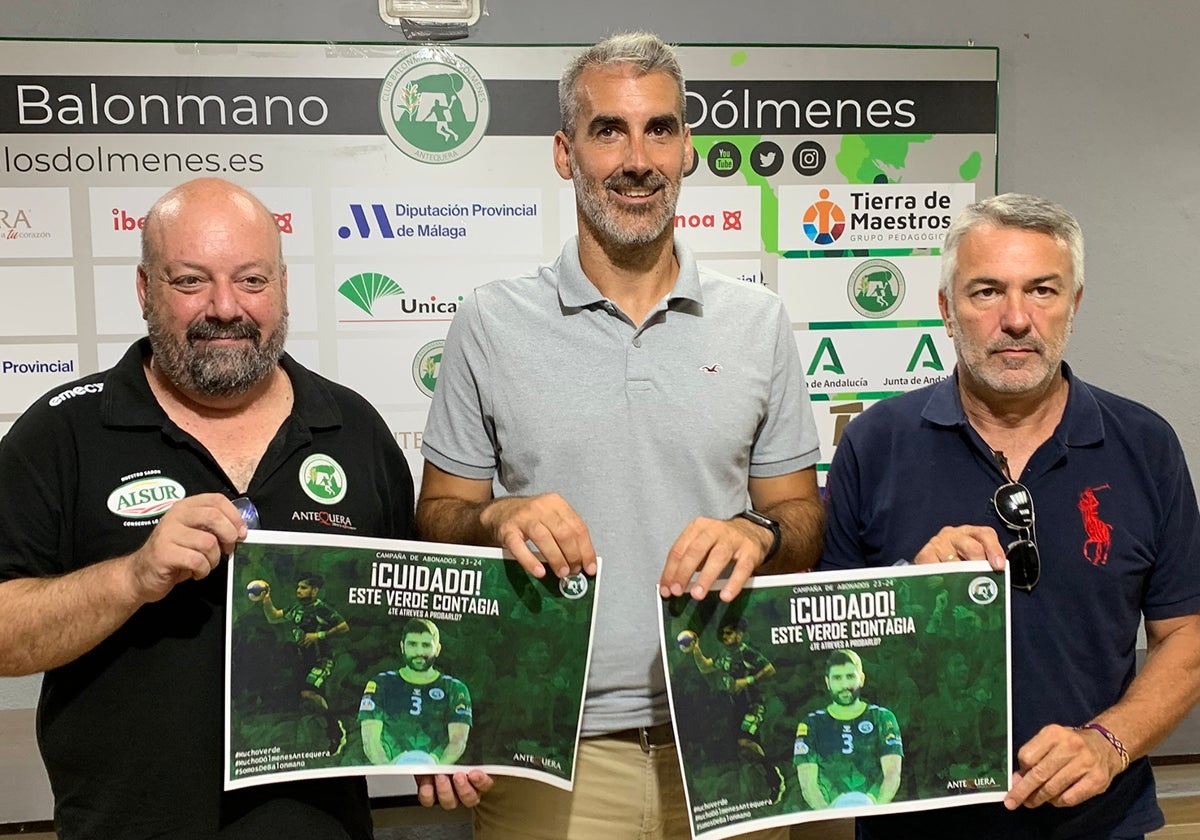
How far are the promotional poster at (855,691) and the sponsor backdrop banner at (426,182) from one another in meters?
1.99

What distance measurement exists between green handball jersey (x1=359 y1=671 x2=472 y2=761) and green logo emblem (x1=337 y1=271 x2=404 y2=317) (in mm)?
1925

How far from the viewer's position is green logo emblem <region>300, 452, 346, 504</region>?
1.65 m

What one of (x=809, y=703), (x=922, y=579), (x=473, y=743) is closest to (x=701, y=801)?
(x=809, y=703)

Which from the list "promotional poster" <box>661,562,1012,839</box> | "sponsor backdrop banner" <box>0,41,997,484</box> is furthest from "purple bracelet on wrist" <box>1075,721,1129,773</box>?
"sponsor backdrop banner" <box>0,41,997,484</box>

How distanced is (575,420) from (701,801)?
1.99ft

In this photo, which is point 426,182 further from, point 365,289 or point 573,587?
point 573,587

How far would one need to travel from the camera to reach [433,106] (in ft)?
10.8

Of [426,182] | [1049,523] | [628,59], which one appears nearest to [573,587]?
[1049,523]

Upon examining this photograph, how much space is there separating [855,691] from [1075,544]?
42 cm

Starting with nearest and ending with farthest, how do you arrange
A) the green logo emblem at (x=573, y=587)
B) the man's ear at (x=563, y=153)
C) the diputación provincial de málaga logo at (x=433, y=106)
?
1. the green logo emblem at (x=573, y=587)
2. the man's ear at (x=563, y=153)
3. the diputación provincial de málaga logo at (x=433, y=106)

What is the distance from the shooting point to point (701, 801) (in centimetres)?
156

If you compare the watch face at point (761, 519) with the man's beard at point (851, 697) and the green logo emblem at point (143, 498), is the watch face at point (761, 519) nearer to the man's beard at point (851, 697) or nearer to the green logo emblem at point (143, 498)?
the man's beard at point (851, 697)

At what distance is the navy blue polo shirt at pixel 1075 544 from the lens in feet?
5.45

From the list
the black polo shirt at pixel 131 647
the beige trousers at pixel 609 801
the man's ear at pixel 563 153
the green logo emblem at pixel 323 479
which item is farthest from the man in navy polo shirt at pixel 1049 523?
the black polo shirt at pixel 131 647
